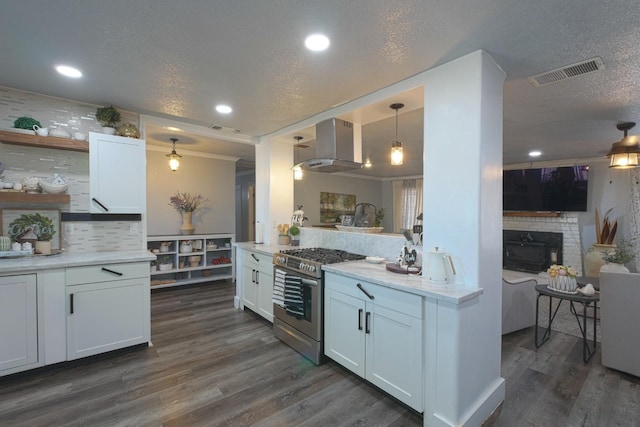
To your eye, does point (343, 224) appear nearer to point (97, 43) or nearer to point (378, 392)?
point (378, 392)

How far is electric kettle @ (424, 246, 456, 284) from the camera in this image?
1.92 metres

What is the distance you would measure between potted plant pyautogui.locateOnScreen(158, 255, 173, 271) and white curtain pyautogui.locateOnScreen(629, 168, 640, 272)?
8268 mm

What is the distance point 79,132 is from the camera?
295 cm

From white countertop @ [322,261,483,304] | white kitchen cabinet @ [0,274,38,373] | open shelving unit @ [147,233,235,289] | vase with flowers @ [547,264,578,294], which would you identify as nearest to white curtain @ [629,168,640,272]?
vase with flowers @ [547,264,578,294]

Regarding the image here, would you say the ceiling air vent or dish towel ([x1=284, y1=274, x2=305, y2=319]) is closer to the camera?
the ceiling air vent

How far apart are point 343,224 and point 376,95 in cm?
146

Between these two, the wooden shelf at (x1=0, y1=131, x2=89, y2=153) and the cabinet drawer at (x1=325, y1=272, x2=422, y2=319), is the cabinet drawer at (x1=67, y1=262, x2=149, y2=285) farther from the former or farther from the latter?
the cabinet drawer at (x1=325, y1=272, x2=422, y2=319)

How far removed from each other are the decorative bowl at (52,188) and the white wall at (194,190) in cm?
229

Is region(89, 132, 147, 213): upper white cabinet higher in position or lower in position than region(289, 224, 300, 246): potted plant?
higher

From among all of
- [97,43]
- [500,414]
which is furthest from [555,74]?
[97,43]

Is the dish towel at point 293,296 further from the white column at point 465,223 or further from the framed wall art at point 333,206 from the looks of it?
the framed wall art at point 333,206

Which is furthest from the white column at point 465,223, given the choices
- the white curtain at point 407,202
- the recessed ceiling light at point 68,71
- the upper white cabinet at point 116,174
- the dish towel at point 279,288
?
the white curtain at point 407,202

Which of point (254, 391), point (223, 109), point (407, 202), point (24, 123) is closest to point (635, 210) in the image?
point (407, 202)

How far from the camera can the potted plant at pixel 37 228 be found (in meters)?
2.64
